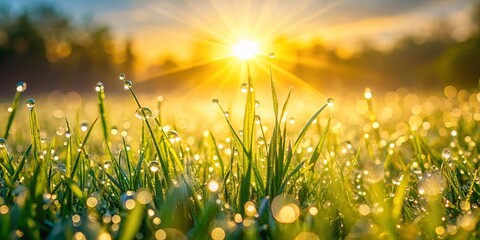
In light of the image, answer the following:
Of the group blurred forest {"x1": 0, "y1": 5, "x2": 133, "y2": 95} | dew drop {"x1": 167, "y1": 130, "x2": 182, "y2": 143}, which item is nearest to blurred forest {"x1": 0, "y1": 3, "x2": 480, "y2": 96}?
blurred forest {"x1": 0, "y1": 5, "x2": 133, "y2": 95}

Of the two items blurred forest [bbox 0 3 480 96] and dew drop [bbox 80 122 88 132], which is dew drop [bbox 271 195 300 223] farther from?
blurred forest [bbox 0 3 480 96]

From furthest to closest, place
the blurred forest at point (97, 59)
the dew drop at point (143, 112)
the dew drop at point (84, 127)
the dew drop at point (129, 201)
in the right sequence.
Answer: the blurred forest at point (97, 59), the dew drop at point (84, 127), the dew drop at point (143, 112), the dew drop at point (129, 201)

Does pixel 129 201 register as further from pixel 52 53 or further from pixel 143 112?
pixel 52 53

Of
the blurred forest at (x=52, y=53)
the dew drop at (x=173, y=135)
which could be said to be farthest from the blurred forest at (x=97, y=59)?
the dew drop at (x=173, y=135)

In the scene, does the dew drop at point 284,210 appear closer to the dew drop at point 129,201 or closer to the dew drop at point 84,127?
the dew drop at point 129,201

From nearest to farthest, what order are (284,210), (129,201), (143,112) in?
(129,201)
(284,210)
(143,112)

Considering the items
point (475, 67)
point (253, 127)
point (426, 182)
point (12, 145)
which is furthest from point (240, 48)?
point (475, 67)

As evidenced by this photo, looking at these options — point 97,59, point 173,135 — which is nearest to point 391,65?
point 97,59

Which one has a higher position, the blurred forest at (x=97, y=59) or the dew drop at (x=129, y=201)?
the blurred forest at (x=97, y=59)

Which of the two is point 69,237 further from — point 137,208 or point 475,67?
point 475,67
